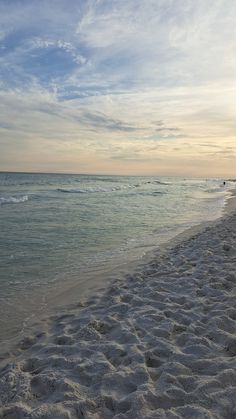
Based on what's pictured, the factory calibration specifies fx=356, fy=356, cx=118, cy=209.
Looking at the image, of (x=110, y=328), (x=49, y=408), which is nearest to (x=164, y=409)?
(x=49, y=408)

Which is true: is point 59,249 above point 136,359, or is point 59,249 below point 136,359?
below

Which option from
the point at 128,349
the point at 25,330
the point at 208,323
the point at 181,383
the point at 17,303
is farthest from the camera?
the point at 17,303

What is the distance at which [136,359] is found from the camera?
14.0 ft

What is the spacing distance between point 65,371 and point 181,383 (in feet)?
4.36

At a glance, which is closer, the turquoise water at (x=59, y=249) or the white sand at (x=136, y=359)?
the white sand at (x=136, y=359)

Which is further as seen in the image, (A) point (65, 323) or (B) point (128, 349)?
(A) point (65, 323)

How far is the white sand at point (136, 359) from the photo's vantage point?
3.43m

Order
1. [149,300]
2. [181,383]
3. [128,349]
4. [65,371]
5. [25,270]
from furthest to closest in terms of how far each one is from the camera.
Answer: [25,270] < [149,300] < [128,349] < [65,371] < [181,383]

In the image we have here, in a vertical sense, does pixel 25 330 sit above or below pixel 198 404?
below

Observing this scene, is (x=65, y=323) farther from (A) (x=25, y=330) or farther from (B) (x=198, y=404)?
(B) (x=198, y=404)

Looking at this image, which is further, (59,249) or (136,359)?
(59,249)

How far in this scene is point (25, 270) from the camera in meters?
9.19

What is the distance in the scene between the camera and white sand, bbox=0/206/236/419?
11.3ft

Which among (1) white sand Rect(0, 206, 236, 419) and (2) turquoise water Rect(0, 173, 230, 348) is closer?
(1) white sand Rect(0, 206, 236, 419)
